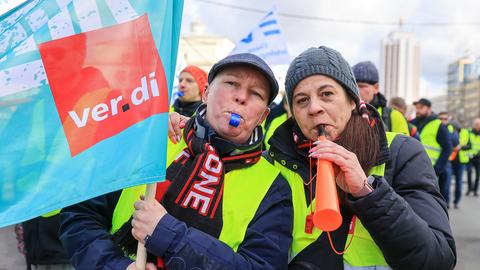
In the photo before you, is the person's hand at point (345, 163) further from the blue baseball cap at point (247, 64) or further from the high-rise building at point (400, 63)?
the high-rise building at point (400, 63)

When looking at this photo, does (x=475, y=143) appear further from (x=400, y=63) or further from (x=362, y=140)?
(x=400, y=63)

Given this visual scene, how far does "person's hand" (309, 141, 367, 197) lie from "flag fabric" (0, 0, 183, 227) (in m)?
0.53

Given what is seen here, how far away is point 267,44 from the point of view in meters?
7.12

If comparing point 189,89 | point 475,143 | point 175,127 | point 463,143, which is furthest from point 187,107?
point 475,143

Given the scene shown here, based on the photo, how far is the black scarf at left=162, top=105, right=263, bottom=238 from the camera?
5.50 feet

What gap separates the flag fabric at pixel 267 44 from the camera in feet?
23.1

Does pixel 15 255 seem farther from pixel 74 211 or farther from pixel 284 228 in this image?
pixel 284 228

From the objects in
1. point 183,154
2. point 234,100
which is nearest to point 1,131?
point 183,154

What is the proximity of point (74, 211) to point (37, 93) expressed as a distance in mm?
554

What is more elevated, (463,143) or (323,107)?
(323,107)

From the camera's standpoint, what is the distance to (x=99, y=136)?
4.83 ft

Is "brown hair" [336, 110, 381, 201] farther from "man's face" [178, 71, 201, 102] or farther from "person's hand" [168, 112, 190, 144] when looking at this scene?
"man's face" [178, 71, 201, 102]

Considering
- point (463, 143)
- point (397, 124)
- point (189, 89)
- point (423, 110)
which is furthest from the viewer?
point (463, 143)

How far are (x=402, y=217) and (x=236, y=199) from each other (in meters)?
0.59
